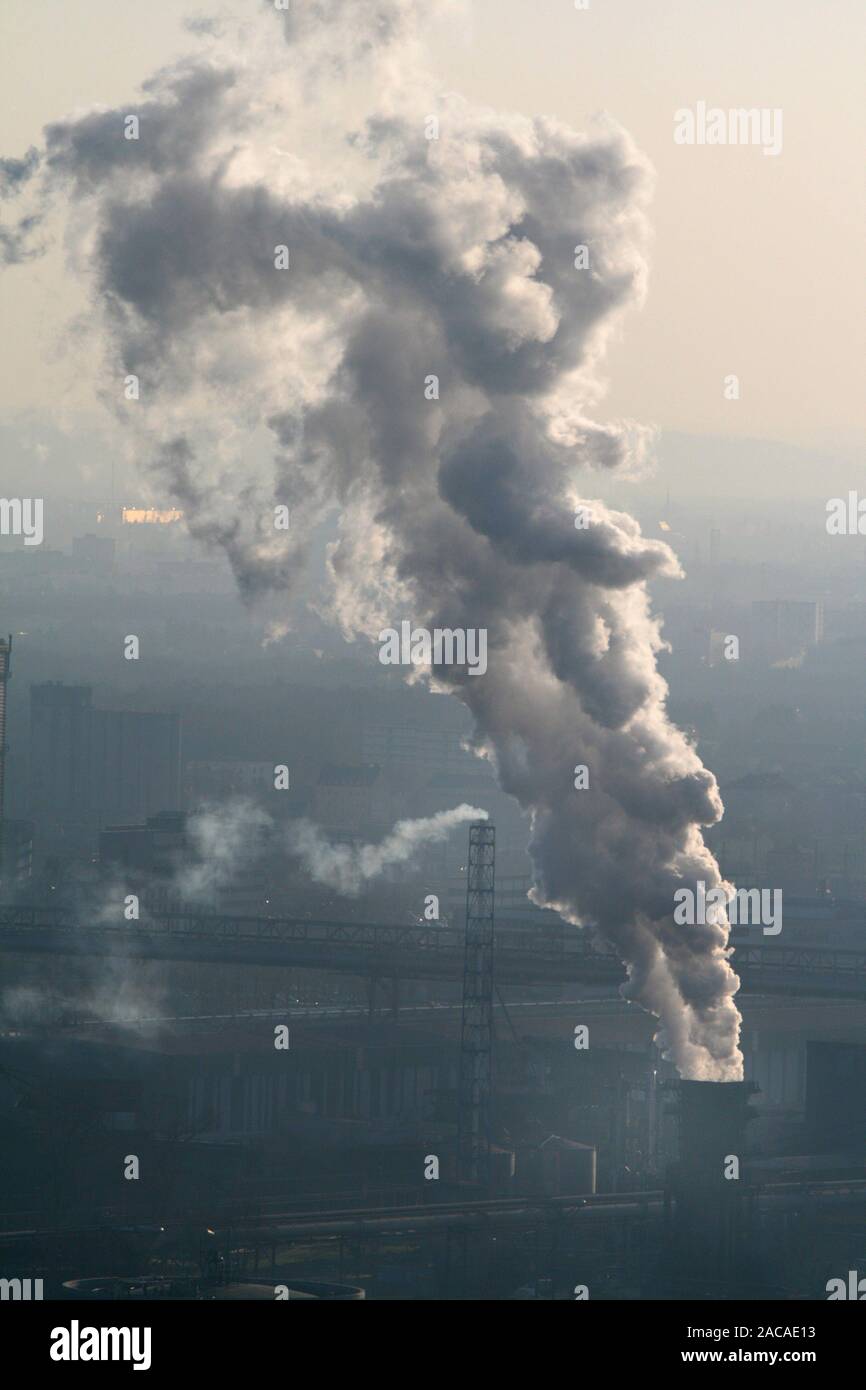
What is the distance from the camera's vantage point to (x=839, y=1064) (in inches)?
4208

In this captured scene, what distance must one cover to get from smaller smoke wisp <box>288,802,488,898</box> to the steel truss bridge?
49.8m

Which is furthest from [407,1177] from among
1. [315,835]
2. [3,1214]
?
[315,835]

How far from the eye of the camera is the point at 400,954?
118 metres

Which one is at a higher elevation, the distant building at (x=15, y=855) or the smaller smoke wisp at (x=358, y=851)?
the smaller smoke wisp at (x=358, y=851)

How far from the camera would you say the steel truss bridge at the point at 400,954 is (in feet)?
354

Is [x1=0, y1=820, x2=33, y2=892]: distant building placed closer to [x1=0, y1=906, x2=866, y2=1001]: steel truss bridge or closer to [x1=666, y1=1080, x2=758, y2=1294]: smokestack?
[x1=0, y1=906, x2=866, y2=1001]: steel truss bridge

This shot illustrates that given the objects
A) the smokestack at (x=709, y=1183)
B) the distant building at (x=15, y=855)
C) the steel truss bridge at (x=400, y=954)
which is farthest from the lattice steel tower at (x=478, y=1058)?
the distant building at (x=15, y=855)

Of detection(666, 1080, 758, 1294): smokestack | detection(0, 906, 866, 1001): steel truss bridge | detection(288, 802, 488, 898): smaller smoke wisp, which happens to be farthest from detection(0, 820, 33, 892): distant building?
detection(666, 1080, 758, 1294): smokestack

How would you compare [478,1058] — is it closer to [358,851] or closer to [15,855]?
[15,855]

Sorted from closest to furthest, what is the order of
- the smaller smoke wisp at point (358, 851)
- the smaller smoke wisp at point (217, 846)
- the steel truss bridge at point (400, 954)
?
the steel truss bridge at point (400, 954) < the smaller smoke wisp at point (217, 846) < the smaller smoke wisp at point (358, 851)

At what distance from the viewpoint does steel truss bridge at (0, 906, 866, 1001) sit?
108 metres

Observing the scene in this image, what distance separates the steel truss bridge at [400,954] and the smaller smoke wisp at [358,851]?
49.8 metres

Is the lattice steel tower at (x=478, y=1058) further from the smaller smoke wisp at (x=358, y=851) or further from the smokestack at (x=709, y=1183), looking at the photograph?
the smaller smoke wisp at (x=358, y=851)

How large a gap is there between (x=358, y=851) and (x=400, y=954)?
71.5 m
